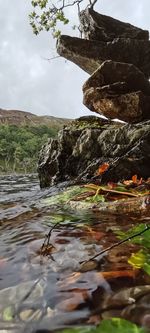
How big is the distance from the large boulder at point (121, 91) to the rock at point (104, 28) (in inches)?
109

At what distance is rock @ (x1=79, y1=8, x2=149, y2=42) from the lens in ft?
47.7

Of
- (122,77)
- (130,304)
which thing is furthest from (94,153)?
(130,304)

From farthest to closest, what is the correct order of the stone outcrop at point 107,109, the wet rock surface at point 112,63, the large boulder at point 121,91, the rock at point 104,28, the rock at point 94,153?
the rock at point 104,28
the wet rock surface at point 112,63
the large boulder at point 121,91
the stone outcrop at point 107,109
the rock at point 94,153

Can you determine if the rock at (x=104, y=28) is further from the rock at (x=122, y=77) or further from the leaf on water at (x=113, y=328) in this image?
the leaf on water at (x=113, y=328)

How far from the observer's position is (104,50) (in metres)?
14.0

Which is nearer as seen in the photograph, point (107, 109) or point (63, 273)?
point (63, 273)

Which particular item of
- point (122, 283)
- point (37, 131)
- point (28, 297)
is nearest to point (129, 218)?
point (122, 283)

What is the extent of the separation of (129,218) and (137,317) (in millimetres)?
2748

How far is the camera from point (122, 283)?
6.39ft

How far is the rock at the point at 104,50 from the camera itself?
1397 centimetres

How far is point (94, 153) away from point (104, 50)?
20.6 ft

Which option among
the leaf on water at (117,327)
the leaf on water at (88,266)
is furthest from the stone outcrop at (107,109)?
the leaf on water at (117,327)

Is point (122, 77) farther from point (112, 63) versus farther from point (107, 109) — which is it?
point (107, 109)

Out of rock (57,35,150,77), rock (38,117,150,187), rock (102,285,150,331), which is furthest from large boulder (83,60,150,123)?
rock (102,285,150,331)
